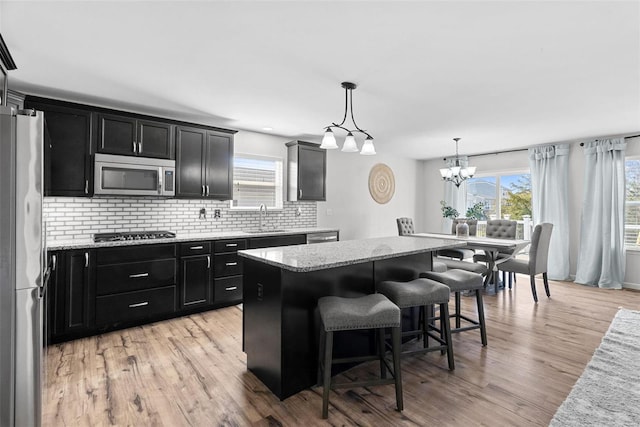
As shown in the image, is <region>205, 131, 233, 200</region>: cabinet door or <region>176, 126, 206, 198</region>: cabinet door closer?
<region>176, 126, 206, 198</region>: cabinet door

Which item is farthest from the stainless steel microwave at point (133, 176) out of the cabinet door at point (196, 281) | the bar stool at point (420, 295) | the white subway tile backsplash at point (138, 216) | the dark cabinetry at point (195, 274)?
the bar stool at point (420, 295)

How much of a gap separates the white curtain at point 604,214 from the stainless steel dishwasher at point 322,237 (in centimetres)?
405

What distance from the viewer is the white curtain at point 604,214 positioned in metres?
5.00

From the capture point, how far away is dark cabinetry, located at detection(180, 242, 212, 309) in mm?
3738

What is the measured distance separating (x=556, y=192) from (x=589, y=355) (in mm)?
3657

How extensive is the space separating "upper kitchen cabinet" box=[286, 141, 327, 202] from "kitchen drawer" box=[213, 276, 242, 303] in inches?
63.2

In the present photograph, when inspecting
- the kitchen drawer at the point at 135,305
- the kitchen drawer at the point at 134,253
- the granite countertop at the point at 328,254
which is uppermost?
the granite countertop at the point at 328,254

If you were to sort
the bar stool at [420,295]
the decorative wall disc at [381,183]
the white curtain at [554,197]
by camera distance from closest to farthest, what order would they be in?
the bar stool at [420,295] → the white curtain at [554,197] → the decorative wall disc at [381,183]

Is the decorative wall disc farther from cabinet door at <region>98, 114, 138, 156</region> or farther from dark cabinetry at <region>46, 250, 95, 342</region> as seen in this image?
dark cabinetry at <region>46, 250, 95, 342</region>

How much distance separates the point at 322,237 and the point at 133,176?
8.74 feet

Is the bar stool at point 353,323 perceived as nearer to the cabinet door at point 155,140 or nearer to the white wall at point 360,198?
the cabinet door at point 155,140

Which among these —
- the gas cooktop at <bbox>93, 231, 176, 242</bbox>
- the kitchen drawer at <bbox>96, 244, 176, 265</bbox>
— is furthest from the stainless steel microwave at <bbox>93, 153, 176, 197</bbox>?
the kitchen drawer at <bbox>96, 244, 176, 265</bbox>

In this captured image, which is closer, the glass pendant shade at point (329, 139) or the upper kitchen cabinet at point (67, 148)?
the glass pendant shade at point (329, 139)

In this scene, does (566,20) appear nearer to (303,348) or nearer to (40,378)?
(303,348)
